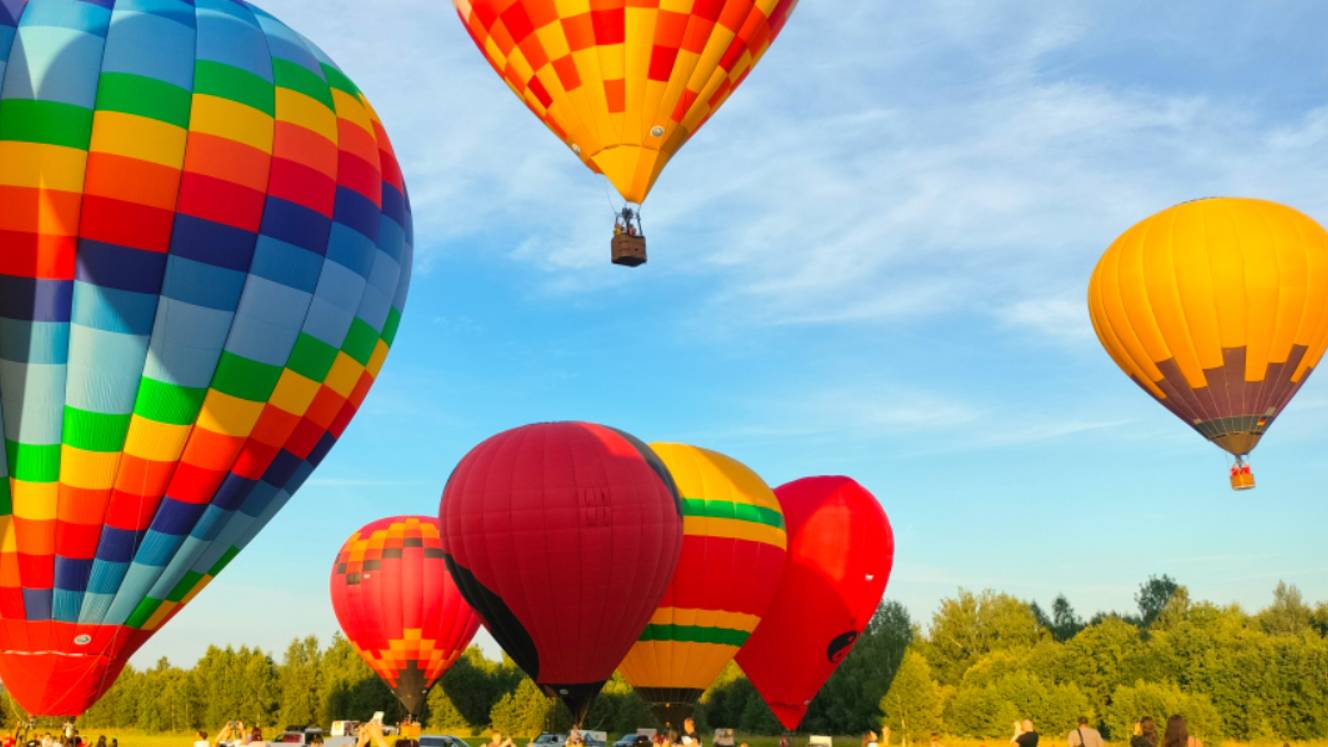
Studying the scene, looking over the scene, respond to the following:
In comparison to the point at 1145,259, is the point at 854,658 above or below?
below

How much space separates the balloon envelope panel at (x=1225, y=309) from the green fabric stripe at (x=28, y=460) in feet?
62.5

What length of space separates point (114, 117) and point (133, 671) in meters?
54.2

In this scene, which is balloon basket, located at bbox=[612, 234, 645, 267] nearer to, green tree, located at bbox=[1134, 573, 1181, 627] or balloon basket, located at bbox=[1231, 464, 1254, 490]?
balloon basket, located at bbox=[1231, 464, 1254, 490]

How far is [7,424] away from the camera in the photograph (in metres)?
12.0

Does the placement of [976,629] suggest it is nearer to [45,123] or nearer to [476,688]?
[476,688]

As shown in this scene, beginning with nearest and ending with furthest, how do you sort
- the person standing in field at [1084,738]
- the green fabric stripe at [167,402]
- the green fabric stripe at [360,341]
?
the person standing in field at [1084,738] → the green fabric stripe at [167,402] → the green fabric stripe at [360,341]

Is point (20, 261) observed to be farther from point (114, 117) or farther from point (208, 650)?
point (208, 650)

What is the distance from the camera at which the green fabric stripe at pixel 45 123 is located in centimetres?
1208

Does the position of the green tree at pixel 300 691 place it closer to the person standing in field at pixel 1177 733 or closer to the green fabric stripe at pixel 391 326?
the green fabric stripe at pixel 391 326

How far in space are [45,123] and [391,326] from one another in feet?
16.2

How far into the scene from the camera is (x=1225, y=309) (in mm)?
22156

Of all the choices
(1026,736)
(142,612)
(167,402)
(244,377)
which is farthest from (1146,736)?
(142,612)

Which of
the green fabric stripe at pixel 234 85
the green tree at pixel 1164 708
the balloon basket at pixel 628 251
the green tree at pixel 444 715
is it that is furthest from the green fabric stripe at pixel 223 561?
the green tree at pixel 444 715

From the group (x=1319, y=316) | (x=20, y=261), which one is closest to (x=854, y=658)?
(x=1319, y=316)
